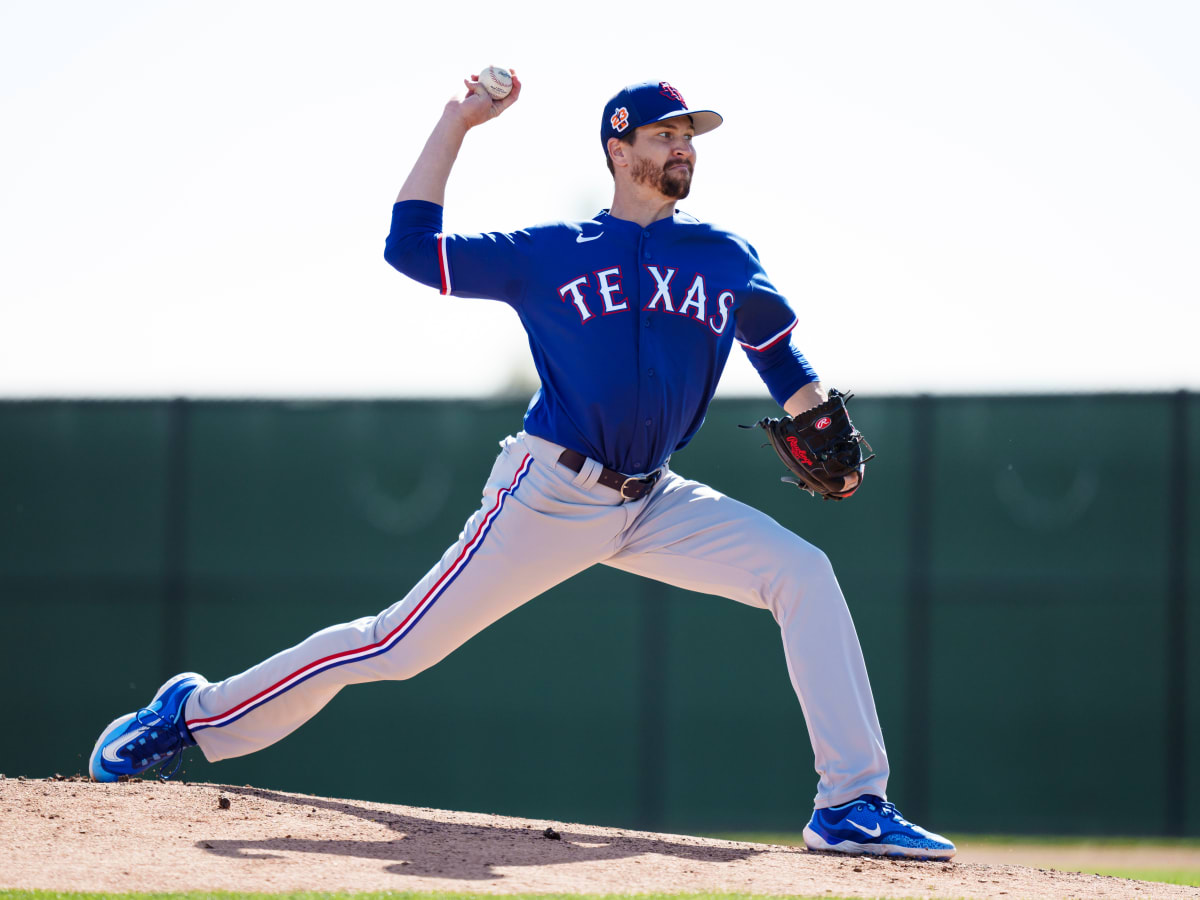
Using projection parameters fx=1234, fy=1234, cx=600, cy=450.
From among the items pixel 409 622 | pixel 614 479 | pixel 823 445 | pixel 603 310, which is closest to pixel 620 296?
pixel 603 310

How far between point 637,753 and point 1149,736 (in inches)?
103

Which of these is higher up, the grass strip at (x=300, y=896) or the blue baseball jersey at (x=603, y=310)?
the blue baseball jersey at (x=603, y=310)

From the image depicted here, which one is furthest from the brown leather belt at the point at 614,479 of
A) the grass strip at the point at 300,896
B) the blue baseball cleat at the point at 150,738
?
the blue baseball cleat at the point at 150,738

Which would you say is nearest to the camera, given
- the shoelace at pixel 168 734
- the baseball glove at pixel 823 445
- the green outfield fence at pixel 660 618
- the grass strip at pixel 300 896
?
the grass strip at pixel 300 896

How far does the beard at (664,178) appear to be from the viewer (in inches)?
132

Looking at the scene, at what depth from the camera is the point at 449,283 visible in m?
3.17

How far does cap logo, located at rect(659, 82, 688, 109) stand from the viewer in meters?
3.40

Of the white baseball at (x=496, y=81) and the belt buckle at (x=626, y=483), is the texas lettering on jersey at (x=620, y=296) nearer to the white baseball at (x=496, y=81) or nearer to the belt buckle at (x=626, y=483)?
the belt buckle at (x=626, y=483)

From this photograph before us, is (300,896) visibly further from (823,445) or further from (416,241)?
(823,445)

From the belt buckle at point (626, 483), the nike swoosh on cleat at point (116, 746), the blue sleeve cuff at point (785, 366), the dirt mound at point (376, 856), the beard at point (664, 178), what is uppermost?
the beard at point (664, 178)

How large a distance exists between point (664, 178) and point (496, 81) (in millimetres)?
521

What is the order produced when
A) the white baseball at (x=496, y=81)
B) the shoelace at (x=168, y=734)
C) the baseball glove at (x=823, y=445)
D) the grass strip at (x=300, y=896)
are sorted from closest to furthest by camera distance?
the grass strip at (x=300, y=896)
the white baseball at (x=496, y=81)
the baseball glove at (x=823, y=445)
the shoelace at (x=168, y=734)

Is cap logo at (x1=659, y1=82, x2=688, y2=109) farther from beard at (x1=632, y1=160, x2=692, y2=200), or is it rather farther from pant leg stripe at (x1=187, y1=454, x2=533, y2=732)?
pant leg stripe at (x1=187, y1=454, x2=533, y2=732)

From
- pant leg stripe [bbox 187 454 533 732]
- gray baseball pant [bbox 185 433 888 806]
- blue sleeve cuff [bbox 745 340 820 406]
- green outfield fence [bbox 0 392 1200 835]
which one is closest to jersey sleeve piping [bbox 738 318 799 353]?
blue sleeve cuff [bbox 745 340 820 406]
